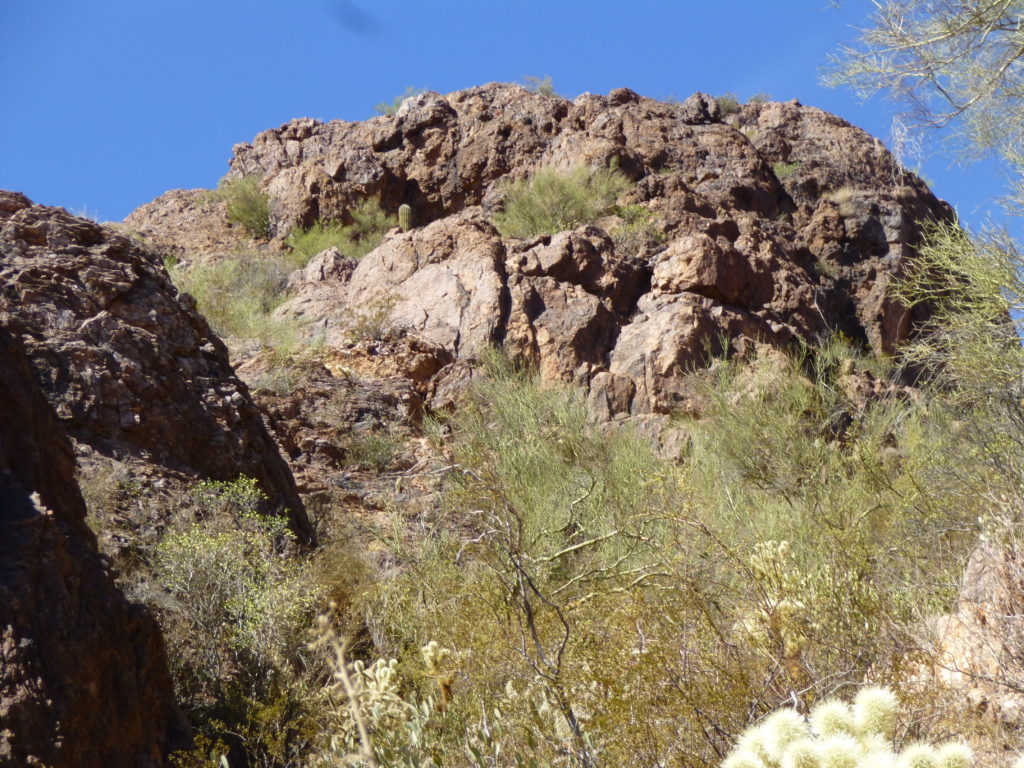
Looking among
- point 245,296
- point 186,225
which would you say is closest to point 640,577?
point 245,296

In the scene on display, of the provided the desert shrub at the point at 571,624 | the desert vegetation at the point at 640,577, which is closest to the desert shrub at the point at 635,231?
the desert vegetation at the point at 640,577

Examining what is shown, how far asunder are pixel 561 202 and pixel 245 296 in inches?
256

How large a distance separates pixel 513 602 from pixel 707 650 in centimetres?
135

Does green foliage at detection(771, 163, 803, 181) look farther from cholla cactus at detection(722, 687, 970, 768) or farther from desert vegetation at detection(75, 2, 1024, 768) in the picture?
cholla cactus at detection(722, 687, 970, 768)

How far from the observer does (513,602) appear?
18.4ft

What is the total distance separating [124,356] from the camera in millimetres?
8914

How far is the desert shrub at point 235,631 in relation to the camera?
20.5ft

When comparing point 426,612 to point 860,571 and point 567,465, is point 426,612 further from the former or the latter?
point 567,465

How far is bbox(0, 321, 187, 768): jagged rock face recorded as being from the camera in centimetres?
416

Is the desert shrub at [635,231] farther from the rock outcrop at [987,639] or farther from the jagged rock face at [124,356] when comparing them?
the rock outcrop at [987,639]

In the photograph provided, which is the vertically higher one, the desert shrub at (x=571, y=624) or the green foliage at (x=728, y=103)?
the green foliage at (x=728, y=103)

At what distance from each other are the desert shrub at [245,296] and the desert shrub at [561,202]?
4815 millimetres

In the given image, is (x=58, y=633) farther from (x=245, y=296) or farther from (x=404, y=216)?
(x=404, y=216)

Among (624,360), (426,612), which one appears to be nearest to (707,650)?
(426,612)
